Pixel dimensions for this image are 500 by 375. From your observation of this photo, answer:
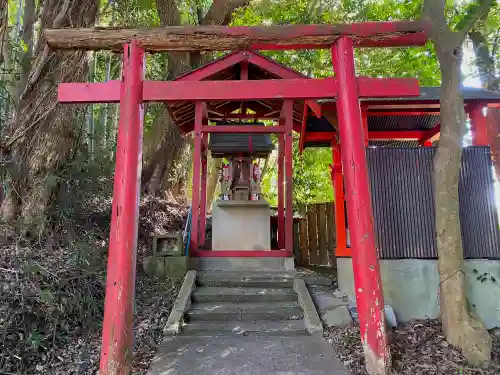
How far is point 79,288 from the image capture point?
4.83 m

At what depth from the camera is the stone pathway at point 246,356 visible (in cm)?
393

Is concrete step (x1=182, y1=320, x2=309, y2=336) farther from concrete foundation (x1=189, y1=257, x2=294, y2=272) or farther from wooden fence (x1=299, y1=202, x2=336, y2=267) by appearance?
wooden fence (x1=299, y1=202, x2=336, y2=267)

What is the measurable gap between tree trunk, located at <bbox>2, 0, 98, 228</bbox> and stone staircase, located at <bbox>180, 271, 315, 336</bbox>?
2.79m

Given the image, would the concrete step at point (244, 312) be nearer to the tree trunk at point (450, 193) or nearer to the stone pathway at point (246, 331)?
the stone pathway at point (246, 331)

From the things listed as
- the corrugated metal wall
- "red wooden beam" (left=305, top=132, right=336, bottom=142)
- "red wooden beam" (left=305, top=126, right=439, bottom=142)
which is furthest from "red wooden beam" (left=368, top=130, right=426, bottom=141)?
the corrugated metal wall

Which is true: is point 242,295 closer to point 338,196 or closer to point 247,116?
point 338,196

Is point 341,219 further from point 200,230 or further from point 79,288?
point 79,288

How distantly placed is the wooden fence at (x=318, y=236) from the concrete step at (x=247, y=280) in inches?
143

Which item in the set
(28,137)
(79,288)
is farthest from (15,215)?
(79,288)

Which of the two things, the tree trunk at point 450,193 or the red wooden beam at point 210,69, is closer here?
the tree trunk at point 450,193

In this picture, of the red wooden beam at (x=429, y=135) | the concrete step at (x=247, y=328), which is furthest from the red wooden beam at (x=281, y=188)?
the concrete step at (x=247, y=328)

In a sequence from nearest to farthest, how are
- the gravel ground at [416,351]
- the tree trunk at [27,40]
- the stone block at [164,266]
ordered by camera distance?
the gravel ground at [416,351]
the tree trunk at [27,40]
the stone block at [164,266]

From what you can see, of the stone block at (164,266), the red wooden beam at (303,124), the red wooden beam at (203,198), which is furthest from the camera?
the red wooden beam at (203,198)

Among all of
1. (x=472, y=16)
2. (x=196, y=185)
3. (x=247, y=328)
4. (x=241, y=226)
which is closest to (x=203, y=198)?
(x=196, y=185)
